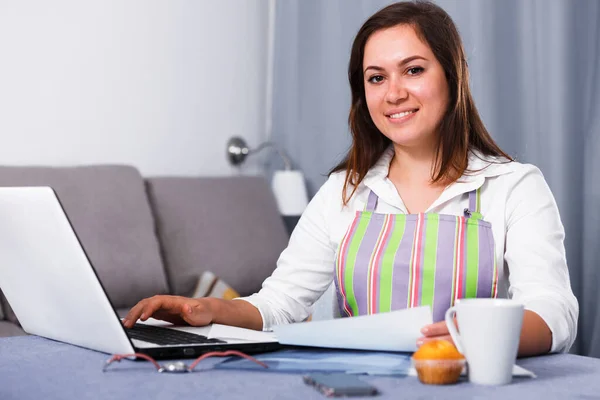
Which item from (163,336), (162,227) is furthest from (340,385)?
(162,227)

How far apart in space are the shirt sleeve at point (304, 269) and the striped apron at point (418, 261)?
7 cm

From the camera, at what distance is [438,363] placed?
0.86 m

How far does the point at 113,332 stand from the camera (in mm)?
961

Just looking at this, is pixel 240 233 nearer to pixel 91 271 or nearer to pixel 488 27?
pixel 488 27

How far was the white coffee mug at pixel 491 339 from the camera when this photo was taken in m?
0.86

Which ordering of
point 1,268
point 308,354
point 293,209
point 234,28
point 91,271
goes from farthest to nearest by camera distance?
point 234,28 → point 293,209 → point 1,268 → point 308,354 → point 91,271

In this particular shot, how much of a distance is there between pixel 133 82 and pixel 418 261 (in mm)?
1966

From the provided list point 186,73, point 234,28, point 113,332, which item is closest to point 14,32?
point 186,73

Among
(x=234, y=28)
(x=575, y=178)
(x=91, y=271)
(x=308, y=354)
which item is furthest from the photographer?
(x=234, y=28)

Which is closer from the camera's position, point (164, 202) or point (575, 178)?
point (575, 178)

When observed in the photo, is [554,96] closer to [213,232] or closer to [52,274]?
[213,232]

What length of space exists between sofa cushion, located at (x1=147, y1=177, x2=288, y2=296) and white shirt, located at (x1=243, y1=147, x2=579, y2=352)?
1.27 meters

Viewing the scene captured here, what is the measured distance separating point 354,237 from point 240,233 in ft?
5.02

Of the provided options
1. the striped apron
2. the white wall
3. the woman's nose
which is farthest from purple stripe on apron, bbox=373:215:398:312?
the white wall
